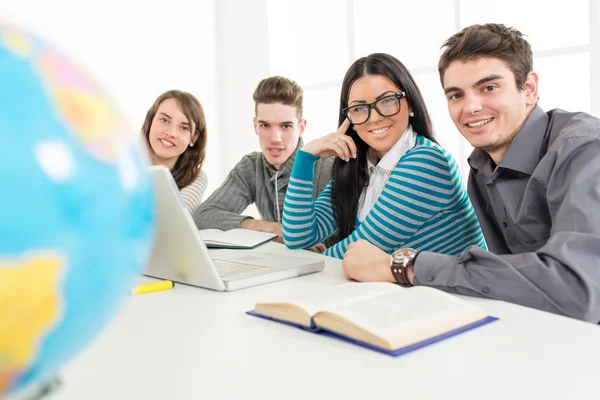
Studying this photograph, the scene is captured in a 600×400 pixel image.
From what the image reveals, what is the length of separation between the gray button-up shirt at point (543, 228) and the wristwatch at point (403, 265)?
0.08ft

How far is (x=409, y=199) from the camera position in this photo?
166cm

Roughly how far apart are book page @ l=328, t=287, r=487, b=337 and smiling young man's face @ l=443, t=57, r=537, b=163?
0.79m

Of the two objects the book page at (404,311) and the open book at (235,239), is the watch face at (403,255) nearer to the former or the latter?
the book page at (404,311)

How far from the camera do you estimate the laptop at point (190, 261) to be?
1.00 metres

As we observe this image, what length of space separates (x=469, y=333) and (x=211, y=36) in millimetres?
5369

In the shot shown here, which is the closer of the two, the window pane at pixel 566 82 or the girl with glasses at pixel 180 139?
the girl with glasses at pixel 180 139

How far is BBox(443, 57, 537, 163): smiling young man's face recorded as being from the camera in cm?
156

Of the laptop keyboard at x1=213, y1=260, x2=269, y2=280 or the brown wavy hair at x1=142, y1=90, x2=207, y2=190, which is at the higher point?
the brown wavy hair at x1=142, y1=90, x2=207, y2=190

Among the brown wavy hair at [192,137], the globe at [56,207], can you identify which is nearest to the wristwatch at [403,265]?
the globe at [56,207]

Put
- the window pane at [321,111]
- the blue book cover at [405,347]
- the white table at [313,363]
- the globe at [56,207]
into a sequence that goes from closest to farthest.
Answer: the globe at [56,207] → the white table at [313,363] → the blue book cover at [405,347] → the window pane at [321,111]

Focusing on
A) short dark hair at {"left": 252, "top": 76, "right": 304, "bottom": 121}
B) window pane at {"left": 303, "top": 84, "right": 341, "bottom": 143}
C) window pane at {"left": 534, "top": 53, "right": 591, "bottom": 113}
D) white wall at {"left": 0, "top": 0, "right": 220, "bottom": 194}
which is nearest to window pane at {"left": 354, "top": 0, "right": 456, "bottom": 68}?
window pane at {"left": 303, "top": 84, "right": 341, "bottom": 143}

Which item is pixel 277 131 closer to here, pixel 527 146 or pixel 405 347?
pixel 527 146

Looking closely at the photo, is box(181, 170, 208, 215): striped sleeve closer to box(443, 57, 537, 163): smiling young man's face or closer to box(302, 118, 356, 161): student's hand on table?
box(302, 118, 356, 161): student's hand on table

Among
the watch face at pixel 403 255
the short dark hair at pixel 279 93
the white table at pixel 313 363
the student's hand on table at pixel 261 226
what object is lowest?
the student's hand on table at pixel 261 226
